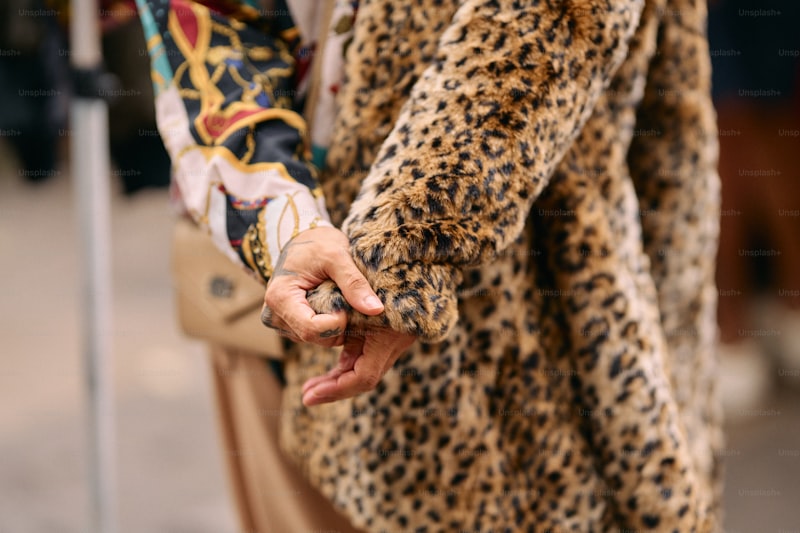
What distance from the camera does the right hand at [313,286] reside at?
2.48 feet

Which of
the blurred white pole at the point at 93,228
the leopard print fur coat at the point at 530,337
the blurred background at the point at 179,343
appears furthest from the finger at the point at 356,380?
the blurred background at the point at 179,343

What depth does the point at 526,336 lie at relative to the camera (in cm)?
98

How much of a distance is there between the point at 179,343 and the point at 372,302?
307 cm

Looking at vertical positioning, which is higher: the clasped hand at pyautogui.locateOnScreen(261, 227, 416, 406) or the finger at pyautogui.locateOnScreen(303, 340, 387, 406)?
the clasped hand at pyautogui.locateOnScreen(261, 227, 416, 406)

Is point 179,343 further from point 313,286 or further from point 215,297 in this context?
point 313,286

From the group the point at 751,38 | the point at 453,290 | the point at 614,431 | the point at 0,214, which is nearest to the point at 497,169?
the point at 453,290

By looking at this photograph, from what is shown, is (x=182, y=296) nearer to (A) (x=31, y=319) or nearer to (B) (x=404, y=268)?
(B) (x=404, y=268)

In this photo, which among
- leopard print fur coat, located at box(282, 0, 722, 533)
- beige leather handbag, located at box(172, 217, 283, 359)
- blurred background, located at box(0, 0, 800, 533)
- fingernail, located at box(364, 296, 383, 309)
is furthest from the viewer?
blurred background, located at box(0, 0, 800, 533)

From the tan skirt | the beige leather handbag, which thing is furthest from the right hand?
the tan skirt

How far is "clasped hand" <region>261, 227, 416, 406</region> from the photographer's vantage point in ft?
2.49

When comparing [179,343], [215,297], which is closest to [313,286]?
[215,297]

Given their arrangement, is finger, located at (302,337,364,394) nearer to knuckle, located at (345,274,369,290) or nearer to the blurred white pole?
knuckle, located at (345,274,369,290)

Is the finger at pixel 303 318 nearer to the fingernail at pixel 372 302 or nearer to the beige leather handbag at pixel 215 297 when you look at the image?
the fingernail at pixel 372 302

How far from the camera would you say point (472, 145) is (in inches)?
32.3
